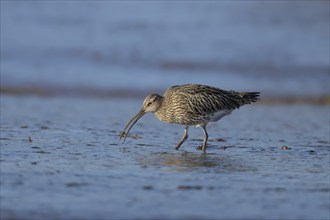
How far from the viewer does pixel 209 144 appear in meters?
11.9

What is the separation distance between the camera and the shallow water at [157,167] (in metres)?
7.72

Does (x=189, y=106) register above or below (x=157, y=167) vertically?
above

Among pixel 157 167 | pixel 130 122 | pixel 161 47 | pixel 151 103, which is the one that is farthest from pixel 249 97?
pixel 161 47

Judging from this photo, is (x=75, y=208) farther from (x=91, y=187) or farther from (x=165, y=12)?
(x=165, y=12)

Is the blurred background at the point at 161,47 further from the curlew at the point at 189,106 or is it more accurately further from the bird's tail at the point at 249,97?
the curlew at the point at 189,106

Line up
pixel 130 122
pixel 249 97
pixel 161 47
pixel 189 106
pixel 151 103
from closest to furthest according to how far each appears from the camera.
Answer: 1. pixel 130 122
2. pixel 189 106
3. pixel 151 103
4. pixel 249 97
5. pixel 161 47

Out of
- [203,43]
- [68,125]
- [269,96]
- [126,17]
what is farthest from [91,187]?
[126,17]

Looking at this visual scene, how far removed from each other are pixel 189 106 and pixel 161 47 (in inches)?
326

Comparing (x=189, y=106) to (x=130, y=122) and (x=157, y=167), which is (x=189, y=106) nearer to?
(x=130, y=122)

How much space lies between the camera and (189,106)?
12125 millimetres

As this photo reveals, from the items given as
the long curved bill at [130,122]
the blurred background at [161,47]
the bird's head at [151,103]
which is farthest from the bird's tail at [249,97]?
the blurred background at [161,47]

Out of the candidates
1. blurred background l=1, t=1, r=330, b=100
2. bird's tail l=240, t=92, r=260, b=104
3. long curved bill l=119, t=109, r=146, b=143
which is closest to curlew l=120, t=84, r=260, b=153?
long curved bill l=119, t=109, r=146, b=143

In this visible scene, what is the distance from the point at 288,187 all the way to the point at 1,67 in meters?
10.9

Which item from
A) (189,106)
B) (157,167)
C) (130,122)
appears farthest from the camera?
(189,106)
